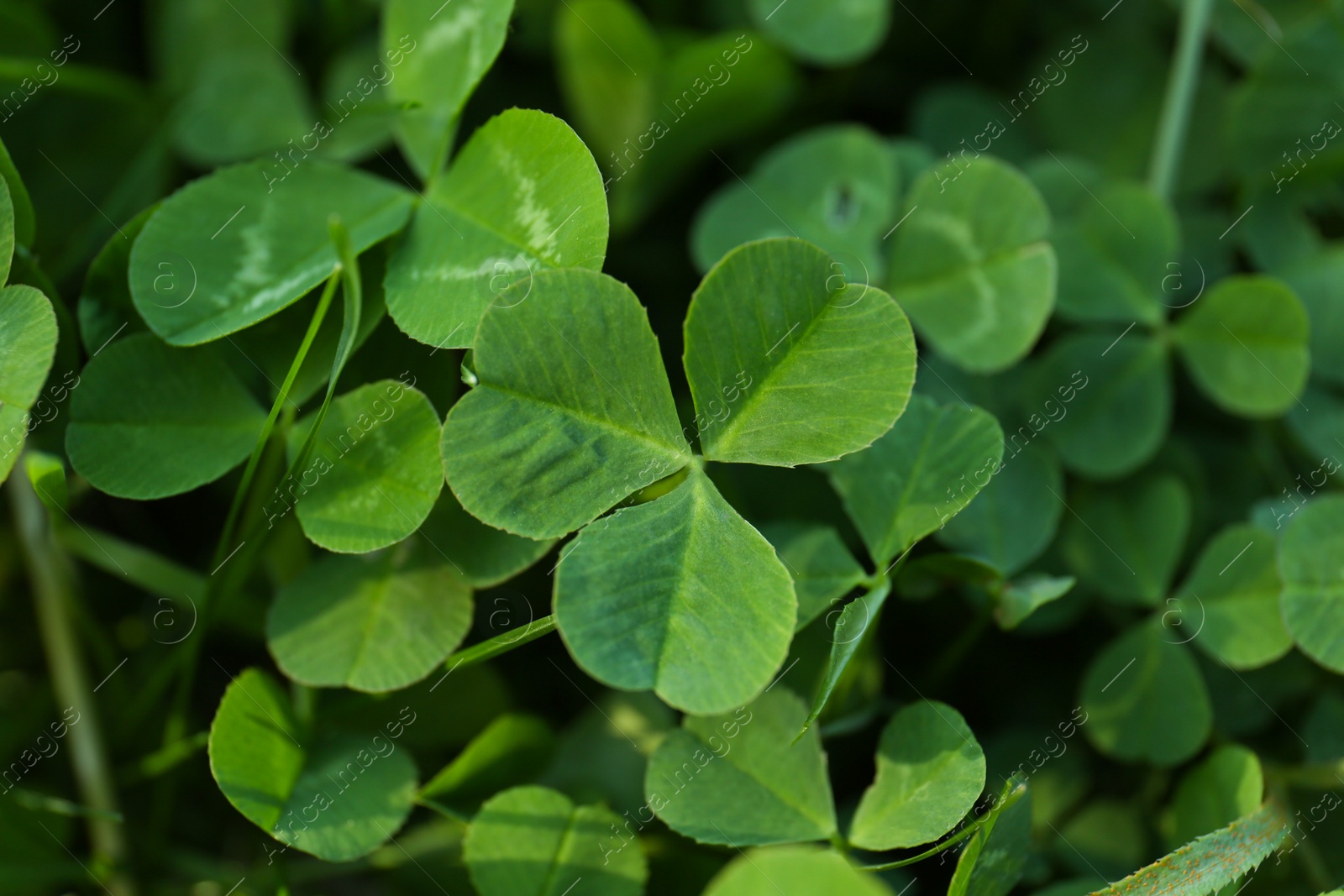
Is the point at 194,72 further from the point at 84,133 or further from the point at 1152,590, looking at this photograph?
the point at 1152,590

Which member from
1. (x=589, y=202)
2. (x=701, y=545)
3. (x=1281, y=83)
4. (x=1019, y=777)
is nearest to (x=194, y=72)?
(x=589, y=202)

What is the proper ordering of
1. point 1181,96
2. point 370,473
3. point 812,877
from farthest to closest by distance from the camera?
point 1181,96 < point 370,473 < point 812,877

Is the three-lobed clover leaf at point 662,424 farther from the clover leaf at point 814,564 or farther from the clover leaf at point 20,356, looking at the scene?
the clover leaf at point 20,356

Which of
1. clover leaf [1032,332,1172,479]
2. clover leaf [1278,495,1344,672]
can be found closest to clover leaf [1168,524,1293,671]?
clover leaf [1278,495,1344,672]

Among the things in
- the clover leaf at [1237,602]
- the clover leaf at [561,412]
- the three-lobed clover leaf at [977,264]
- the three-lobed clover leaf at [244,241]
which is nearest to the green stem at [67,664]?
the three-lobed clover leaf at [244,241]

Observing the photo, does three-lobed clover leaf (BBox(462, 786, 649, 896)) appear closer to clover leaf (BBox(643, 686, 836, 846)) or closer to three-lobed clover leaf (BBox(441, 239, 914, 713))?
clover leaf (BBox(643, 686, 836, 846))

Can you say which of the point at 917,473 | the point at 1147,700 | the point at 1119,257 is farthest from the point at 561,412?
Result: the point at 1119,257

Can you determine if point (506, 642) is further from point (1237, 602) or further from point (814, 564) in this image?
point (1237, 602)
